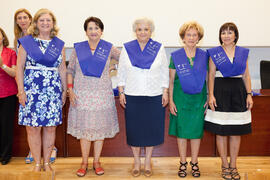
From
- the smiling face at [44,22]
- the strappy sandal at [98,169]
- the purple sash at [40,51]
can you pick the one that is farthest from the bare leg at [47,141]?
the smiling face at [44,22]

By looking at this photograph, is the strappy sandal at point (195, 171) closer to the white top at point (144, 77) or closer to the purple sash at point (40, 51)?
the white top at point (144, 77)

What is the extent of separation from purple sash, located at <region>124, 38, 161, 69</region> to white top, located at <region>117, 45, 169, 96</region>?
3 cm

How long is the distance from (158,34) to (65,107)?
167cm

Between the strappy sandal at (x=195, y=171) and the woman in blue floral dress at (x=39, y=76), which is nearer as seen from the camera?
the woman in blue floral dress at (x=39, y=76)

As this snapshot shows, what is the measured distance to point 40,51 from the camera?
2111 mm

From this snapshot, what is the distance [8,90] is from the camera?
2.55 meters

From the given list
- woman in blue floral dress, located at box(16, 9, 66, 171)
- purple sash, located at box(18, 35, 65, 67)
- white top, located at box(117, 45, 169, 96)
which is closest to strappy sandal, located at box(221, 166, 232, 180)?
white top, located at box(117, 45, 169, 96)

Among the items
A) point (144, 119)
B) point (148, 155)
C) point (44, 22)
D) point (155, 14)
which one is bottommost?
point (148, 155)

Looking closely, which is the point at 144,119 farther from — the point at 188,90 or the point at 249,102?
the point at 249,102

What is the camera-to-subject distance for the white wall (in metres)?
3.58

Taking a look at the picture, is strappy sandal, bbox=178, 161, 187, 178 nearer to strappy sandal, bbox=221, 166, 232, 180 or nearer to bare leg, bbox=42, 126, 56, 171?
strappy sandal, bbox=221, 166, 232, 180

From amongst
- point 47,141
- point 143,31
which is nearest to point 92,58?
point 143,31

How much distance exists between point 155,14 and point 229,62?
1.74m

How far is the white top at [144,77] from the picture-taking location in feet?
7.16
